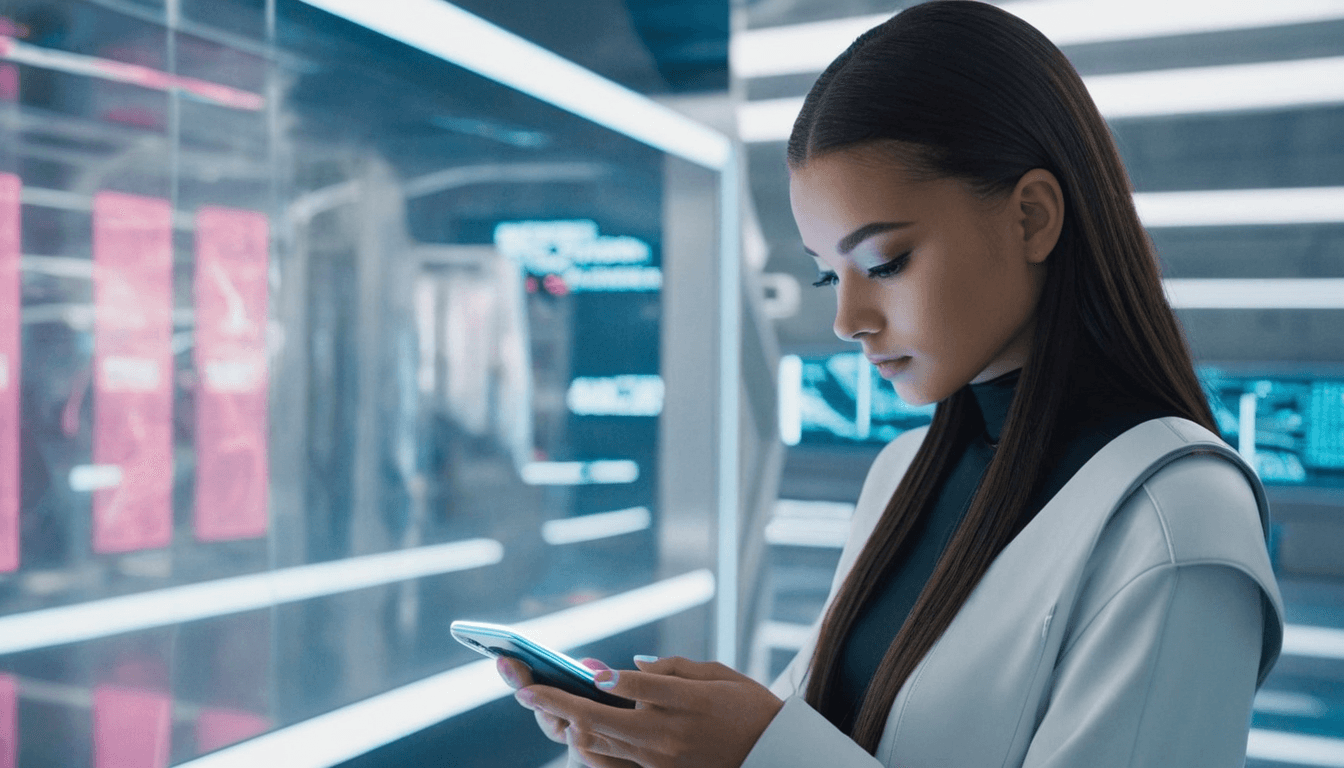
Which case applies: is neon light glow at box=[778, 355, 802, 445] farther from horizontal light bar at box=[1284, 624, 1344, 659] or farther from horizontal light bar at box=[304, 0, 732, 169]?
horizontal light bar at box=[1284, 624, 1344, 659]


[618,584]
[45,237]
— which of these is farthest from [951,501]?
[618,584]

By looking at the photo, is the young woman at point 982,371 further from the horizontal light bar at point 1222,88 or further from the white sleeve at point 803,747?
the horizontal light bar at point 1222,88

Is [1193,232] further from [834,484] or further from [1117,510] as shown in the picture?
[1117,510]

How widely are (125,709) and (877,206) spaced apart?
2.70 metres

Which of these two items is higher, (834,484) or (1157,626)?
(1157,626)

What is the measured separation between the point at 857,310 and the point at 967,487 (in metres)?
0.30

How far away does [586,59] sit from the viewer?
365cm

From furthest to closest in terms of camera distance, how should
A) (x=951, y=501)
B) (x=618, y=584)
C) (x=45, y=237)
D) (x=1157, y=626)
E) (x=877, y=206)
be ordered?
(x=618, y=584), (x=45, y=237), (x=951, y=501), (x=877, y=206), (x=1157, y=626)

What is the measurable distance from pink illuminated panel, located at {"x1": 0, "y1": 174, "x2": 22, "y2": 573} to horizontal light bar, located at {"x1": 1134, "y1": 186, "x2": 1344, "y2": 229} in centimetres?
328

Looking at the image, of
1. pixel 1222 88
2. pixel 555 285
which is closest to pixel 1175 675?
pixel 1222 88

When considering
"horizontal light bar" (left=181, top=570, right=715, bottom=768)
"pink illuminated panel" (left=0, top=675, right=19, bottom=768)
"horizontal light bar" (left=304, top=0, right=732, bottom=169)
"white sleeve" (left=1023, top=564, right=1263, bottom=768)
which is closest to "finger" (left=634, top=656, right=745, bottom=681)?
"white sleeve" (left=1023, top=564, right=1263, bottom=768)

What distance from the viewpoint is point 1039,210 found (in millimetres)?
1035

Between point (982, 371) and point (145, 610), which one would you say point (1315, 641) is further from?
point (145, 610)

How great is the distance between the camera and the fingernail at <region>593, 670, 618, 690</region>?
1.00m
